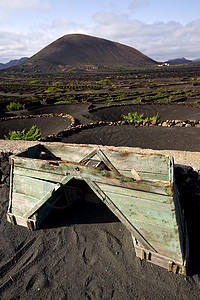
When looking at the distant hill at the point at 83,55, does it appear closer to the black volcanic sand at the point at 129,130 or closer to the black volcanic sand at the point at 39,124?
the black volcanic sand at the point at 129,130

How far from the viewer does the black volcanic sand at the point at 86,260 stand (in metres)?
2.66

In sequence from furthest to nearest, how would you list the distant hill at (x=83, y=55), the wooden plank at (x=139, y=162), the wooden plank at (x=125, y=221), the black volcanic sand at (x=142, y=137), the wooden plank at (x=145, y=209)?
1. the distant hill at (x=83, y=55)
2. the black volcanic sand at (x=142, y=137)
3. the wooden plank at (x=139, y=162)
4. the wooden plank at (x=125, y=221)
5. the wooden plank at (x=145, y=209)

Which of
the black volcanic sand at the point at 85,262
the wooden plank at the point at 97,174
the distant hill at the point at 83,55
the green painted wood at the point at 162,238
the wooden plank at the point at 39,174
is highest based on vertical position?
the distant hill at the point at 83,55

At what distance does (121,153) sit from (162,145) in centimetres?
469

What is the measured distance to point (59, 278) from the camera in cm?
286

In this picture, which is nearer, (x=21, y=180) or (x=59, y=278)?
(x=59, y=278)

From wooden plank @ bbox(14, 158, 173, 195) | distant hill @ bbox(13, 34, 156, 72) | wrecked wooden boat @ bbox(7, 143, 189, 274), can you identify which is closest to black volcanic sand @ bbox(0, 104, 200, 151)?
wrecked wooden boat @ bbox(7, 143, 189, 274)

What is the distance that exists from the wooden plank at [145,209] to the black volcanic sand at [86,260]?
29.8 inches

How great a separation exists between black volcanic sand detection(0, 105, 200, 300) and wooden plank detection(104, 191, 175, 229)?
758 millimetres

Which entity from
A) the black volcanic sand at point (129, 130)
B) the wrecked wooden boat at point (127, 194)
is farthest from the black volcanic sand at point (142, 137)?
the wrecked wooden boat at point (127, 194)

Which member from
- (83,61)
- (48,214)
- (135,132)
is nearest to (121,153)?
(48,214)

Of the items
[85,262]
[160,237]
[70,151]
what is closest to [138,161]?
[160,237]

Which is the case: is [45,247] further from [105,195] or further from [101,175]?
[101,175]

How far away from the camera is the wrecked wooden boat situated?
2.64 meters
